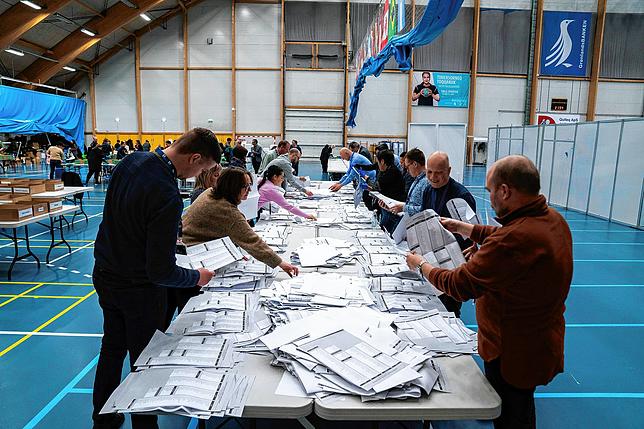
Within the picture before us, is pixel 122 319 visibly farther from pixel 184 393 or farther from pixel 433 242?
pixel 433 242

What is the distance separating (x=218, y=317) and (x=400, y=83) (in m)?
22.1

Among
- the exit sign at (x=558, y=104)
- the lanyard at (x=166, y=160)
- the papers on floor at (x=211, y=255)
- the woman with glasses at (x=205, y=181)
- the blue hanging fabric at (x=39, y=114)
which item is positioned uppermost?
the exit sign at (x=558, y=104)

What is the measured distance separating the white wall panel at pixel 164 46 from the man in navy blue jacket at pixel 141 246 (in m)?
22.8

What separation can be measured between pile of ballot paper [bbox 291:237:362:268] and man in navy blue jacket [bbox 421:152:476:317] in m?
0.69

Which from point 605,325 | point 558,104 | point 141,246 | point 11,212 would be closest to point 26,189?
point 11,212

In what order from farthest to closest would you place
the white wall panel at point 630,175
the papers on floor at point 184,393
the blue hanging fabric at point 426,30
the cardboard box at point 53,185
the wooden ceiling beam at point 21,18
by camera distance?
the wooden ceiling beam at point 21,18 < the white wall panel at point 630,175 < the cardboard box at point 53,185 < the blue hanging fabric at point 426,30 < the papers on floor at point 184,393

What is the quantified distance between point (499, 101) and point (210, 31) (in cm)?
1512

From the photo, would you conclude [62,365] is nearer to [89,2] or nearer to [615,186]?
[615,186]

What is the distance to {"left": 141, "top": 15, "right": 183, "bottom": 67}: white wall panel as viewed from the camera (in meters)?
22.4

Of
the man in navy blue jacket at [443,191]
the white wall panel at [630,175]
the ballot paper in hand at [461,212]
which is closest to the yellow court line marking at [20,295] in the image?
the man in navy blue jacket at [443,191]

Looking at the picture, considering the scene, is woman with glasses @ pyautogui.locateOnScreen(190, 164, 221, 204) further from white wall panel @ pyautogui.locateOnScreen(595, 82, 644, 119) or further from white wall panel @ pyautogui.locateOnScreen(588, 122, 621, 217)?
white wall panel @ pyautogui.locateOnScreen(595, 82, 644, 119)

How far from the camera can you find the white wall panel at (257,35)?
22234mm

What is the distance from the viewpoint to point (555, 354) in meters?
1.58

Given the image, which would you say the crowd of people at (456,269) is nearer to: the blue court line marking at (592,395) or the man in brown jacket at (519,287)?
the man in brown jacket at (519,287)
